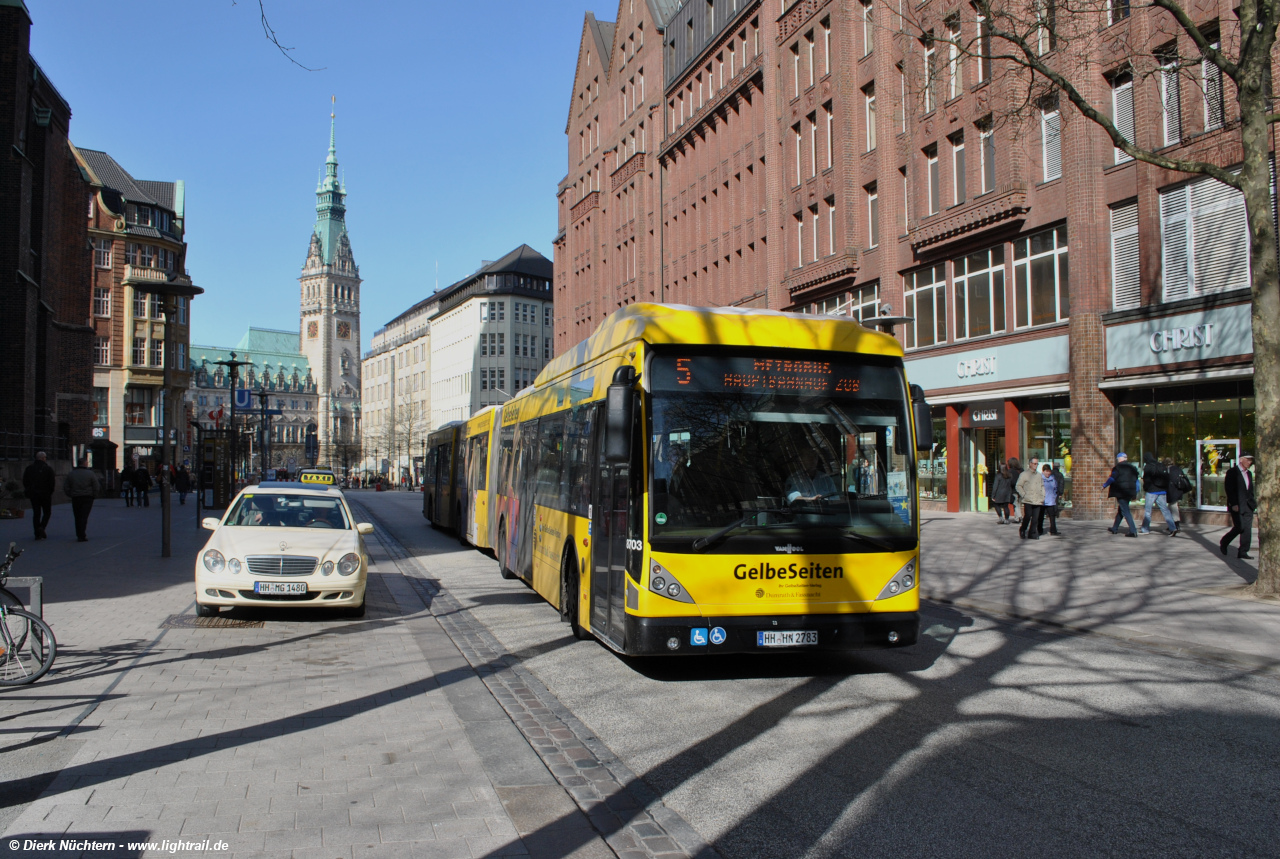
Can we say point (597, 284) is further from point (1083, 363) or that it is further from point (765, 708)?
point (765, 708)

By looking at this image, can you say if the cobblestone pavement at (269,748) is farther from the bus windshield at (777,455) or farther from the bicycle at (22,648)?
the bus windshield at (777,455)

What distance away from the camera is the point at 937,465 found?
109ft

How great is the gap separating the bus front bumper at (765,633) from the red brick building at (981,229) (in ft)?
28.4

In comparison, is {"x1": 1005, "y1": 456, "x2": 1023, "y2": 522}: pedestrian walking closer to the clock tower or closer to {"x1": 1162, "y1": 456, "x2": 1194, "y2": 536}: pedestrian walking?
{"x1": 1162, "y1": 456, "x2": 1194, "y2": 536}: pedestrian walking

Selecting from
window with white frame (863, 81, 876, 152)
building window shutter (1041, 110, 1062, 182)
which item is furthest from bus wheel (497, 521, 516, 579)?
window with white frame (863, 81, 876, 152)

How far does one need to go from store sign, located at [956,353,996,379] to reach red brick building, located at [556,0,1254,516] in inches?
2.9

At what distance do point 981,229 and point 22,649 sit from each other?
88.0 feet

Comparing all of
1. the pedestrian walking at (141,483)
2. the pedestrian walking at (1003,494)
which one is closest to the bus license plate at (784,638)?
the pedestrian walking at (1003,494)

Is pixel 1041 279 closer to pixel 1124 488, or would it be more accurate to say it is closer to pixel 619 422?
pixel 1124 488

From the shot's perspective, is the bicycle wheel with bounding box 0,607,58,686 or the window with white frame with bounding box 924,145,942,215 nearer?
the bicycle wheel with bounding box 0,607,58,686

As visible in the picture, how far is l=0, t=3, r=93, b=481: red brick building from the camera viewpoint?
115ft

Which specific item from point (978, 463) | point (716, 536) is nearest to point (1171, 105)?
point (978, 463)

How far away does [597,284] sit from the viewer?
6694cm

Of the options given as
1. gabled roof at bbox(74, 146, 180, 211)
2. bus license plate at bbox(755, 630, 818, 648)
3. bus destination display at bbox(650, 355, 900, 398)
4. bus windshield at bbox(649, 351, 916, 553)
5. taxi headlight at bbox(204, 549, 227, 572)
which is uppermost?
gabled roof at bbox(74, 146, 180, 211)
